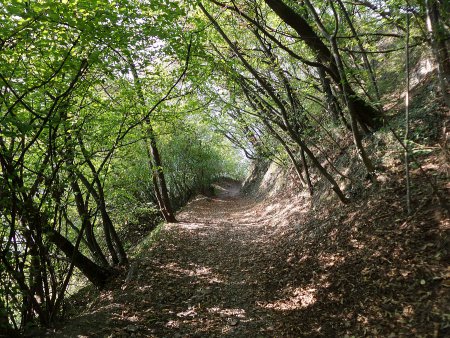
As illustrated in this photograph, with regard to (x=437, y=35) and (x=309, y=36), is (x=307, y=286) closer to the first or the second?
(x=437, y=35)

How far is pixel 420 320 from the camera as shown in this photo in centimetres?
351

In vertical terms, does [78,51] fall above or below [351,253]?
above

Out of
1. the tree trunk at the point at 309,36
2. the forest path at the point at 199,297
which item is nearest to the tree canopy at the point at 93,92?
the tree trunk at the point at 309,36

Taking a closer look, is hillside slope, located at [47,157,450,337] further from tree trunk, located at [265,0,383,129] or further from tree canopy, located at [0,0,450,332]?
tree trunk, located at [265,0,383,129]

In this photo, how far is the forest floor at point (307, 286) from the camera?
3.94 meters

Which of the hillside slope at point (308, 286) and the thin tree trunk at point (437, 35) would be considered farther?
the hillside slope at point (308, 286)

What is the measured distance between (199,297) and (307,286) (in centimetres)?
226

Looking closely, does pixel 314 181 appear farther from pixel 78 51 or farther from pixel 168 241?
pixel 78 51

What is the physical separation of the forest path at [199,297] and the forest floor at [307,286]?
2 cm

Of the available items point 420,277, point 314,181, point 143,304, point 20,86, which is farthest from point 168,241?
point 420,277

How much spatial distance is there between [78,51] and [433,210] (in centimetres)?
604

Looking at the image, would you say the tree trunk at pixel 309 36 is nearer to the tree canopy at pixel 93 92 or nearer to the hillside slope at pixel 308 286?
the tree canopy at pixel 93 92

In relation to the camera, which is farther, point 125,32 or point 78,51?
point 125,32

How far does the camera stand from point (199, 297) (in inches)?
249
